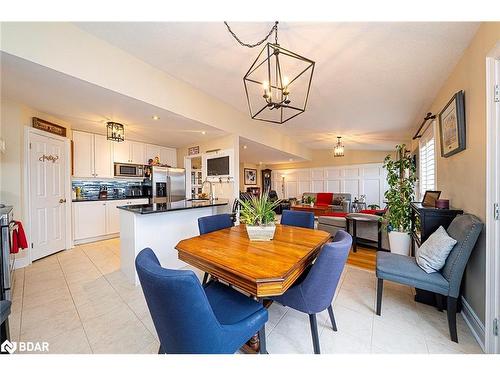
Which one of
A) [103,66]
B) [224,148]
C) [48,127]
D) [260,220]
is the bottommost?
[260,220]

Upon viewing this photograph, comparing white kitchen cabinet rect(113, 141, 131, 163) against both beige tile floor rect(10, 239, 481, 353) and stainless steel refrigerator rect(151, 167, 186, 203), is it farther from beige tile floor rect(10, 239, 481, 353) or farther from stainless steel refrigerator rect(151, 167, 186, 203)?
Answer: beige tile floor rect(10, 239, 481, 353)

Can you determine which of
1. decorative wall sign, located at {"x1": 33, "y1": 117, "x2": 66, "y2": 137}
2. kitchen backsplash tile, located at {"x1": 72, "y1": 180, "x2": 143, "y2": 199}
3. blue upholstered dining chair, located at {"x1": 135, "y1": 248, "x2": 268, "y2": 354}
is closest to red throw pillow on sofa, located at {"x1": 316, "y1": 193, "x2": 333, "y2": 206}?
kitchen backsplash tile, located at {"x1": 72, "y1": 180, "x2": 143, "y2": 199}

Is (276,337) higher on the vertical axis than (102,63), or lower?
lower

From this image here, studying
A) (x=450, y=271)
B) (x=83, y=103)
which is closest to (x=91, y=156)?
(x=83, y=103)

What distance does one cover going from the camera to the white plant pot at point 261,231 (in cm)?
165

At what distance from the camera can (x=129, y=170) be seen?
4.59 m

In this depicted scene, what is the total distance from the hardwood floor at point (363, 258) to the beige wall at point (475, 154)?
3.84ft

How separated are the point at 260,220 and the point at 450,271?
1518 mm

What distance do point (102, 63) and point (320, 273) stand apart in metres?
2.80

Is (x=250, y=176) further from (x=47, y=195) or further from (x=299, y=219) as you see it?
(x=47, y=195)
